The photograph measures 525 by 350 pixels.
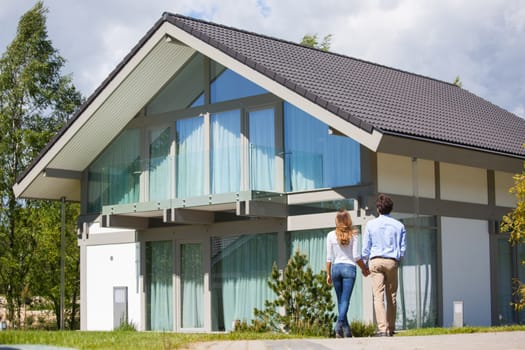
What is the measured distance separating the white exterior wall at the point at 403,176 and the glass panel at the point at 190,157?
4.62 meters

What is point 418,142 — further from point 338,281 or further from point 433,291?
point 338,281

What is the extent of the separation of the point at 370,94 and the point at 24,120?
1703 cm

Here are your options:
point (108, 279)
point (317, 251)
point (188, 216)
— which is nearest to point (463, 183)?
point (317, 251)

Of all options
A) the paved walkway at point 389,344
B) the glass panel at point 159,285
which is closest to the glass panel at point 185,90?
the glass panel at point 159,285

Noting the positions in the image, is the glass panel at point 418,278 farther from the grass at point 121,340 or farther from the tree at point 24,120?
the tree at point 24,120

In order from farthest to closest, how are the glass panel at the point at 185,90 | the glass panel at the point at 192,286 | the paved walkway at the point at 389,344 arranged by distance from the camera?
the glass panel at the point at 185,90
the glass panel at the point at 192,286
the paved walkway at the point at 389,344

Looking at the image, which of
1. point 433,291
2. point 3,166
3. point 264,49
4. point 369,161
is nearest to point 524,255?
point 433,291

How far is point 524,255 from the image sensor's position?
76.9ft

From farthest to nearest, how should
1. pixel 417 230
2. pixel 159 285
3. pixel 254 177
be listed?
pixel 159 285
pixel 254 177
pixel 417 230

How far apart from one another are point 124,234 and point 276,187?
5099 millimetres

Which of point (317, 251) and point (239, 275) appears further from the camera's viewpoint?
point (239, 275)

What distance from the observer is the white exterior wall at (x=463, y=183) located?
69.6ft

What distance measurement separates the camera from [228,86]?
22609mm

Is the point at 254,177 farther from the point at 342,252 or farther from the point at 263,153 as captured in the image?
the point at 342,252
